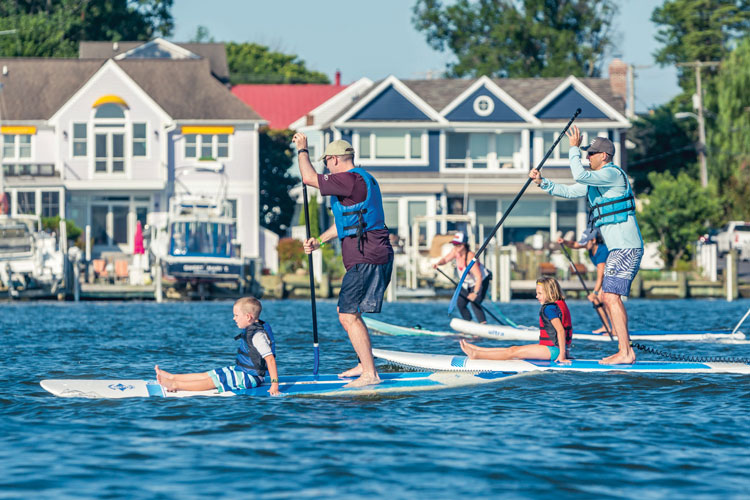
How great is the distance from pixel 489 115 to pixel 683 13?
2236 centimetres

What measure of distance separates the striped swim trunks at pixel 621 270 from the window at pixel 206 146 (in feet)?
119

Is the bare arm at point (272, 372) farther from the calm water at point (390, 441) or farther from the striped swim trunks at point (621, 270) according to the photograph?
the striped swim trunks at point (621, 270)

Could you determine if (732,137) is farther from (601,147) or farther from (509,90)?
(601,147)

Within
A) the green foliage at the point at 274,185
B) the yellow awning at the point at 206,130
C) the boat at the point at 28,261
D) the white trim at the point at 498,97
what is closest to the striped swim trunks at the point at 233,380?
the boat at the point at 28,261

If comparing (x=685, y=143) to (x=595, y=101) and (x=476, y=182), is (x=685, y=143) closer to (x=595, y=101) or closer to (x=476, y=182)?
(x=595, y=101)

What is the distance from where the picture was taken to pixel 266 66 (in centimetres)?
7931

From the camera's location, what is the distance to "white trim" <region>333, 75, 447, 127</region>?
4762 cm

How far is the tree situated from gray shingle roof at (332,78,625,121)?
13855 mm

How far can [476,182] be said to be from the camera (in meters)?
47.2

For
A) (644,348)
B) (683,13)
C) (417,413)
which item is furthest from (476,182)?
(417,413)

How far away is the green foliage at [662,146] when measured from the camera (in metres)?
58.3

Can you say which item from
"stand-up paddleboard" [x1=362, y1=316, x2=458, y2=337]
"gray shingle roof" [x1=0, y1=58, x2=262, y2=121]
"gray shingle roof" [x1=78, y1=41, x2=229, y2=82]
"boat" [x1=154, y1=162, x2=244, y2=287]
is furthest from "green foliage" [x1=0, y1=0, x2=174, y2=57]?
"stand-up paddleboard" [x1=362, y1=316, x2=458, y2=337]

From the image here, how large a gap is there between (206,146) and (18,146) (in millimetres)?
7322

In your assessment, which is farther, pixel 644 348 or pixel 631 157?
pixel 631 157
